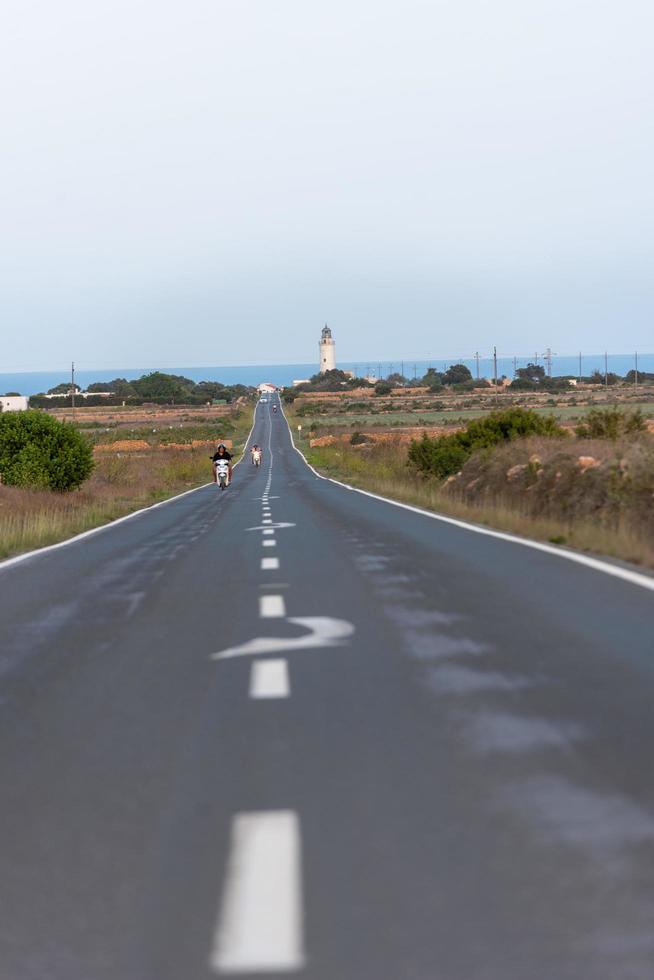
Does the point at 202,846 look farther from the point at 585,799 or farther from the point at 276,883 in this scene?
the point at 585,799

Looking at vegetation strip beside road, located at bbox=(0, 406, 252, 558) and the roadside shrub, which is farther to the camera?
the roadside shrub

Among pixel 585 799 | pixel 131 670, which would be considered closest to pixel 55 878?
pixel 585 799

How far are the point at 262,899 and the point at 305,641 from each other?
5455mm

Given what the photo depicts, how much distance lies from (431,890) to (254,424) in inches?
6560

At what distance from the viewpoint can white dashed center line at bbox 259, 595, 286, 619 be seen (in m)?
11.5

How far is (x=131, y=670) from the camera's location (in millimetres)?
9070

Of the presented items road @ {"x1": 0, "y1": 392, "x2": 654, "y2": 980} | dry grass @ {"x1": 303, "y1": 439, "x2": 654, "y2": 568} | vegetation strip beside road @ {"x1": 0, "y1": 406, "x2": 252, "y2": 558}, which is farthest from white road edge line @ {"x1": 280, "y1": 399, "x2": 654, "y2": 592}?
vegetation strip beside road @ {"x1": 0, "y1": 406, "x2": 252, "y2": 558}

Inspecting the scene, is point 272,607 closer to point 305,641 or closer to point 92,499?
point 305,641

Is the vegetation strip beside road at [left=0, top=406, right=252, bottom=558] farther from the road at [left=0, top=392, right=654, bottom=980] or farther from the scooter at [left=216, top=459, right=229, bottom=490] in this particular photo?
the road at [left=0, top=392, right=654, bottom=980]

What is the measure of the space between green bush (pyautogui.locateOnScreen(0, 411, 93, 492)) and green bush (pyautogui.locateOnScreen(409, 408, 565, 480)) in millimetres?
12271

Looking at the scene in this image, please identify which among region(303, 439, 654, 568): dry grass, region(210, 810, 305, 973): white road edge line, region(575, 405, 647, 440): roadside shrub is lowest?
region(303, 439, 654, 568): dry grass

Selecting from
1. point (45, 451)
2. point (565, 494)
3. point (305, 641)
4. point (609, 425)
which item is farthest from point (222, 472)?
point (305, 641)

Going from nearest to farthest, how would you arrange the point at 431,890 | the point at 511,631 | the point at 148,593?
the point at 431,890
the point at 511,631
the point at 148,593

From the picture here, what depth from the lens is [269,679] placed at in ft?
Result: 27.6
